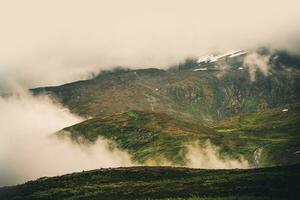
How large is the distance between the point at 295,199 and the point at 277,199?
19.7ft

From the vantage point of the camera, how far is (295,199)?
192m

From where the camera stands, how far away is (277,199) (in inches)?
7687
